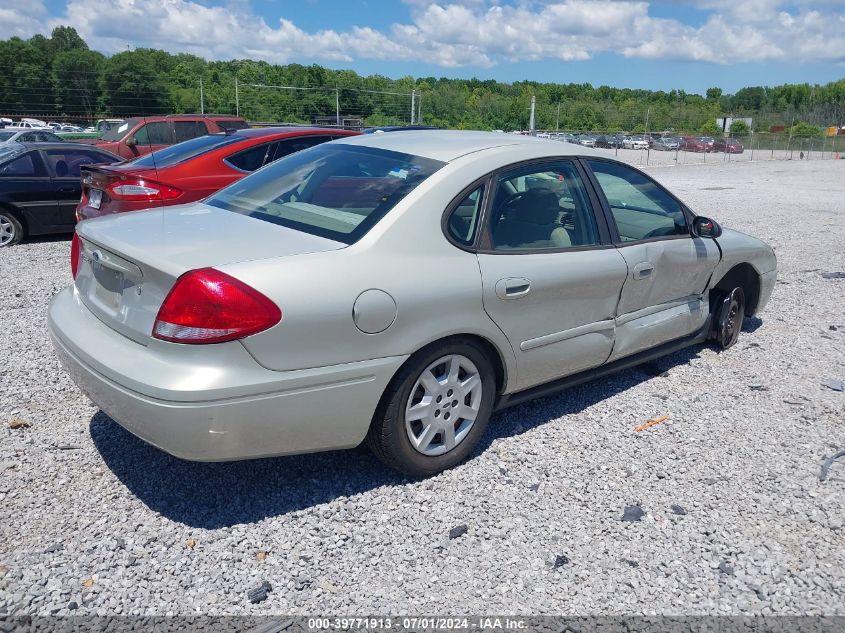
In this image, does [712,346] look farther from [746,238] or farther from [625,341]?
[625,341]

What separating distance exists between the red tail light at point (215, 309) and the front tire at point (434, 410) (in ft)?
2.42

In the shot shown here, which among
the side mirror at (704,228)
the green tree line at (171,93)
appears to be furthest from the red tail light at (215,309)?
the green tree line at (171,93)

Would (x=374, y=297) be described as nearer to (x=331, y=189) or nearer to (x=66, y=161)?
(x=331, y=189)

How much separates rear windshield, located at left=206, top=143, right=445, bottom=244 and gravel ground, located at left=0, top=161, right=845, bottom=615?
4.16ft

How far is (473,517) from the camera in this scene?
3.35 m

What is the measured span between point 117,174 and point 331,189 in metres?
4.20

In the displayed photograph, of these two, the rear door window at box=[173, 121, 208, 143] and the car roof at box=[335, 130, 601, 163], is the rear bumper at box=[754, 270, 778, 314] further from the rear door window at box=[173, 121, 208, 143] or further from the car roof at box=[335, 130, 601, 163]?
A: the rear door window at box=[173, 121, 208, 143]

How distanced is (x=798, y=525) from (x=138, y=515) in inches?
119

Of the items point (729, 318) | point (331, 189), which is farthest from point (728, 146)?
point (331, 189)

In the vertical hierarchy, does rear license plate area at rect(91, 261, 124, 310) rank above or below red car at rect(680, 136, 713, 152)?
below

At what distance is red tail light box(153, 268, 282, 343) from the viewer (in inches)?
113

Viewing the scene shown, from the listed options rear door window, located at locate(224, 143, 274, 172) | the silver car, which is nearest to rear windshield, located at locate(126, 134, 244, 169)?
rear door window, located at locate(224, 143, 274, 172)

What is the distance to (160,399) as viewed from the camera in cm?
285

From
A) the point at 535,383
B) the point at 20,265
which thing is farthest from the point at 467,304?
the point at 20,265
